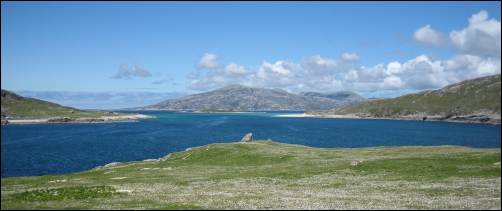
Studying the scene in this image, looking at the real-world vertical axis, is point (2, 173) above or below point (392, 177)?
below

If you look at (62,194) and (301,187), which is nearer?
(62,194)

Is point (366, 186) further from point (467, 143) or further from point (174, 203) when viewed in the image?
point (467, 143)

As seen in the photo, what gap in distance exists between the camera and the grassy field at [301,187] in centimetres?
3216

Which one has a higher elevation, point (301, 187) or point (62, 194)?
point (62, 194)

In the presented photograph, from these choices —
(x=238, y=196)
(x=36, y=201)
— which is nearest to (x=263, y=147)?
(x=238, y=196)

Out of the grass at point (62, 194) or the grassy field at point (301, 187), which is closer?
the grassy field at point (301, 187)

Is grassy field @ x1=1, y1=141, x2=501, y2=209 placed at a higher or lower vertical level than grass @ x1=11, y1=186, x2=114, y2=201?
lower

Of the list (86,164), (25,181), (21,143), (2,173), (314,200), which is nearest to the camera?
(314,200)

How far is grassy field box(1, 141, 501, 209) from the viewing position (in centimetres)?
3216

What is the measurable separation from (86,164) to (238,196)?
98125 mm

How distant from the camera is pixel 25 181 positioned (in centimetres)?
5425

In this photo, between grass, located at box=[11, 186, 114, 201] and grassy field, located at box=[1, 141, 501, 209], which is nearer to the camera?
grassy field, located at box=[1, 141, 501, 209]

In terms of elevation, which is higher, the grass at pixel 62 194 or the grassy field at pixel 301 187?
the grass at pixel 62 194

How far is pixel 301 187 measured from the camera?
4403 centimetres
